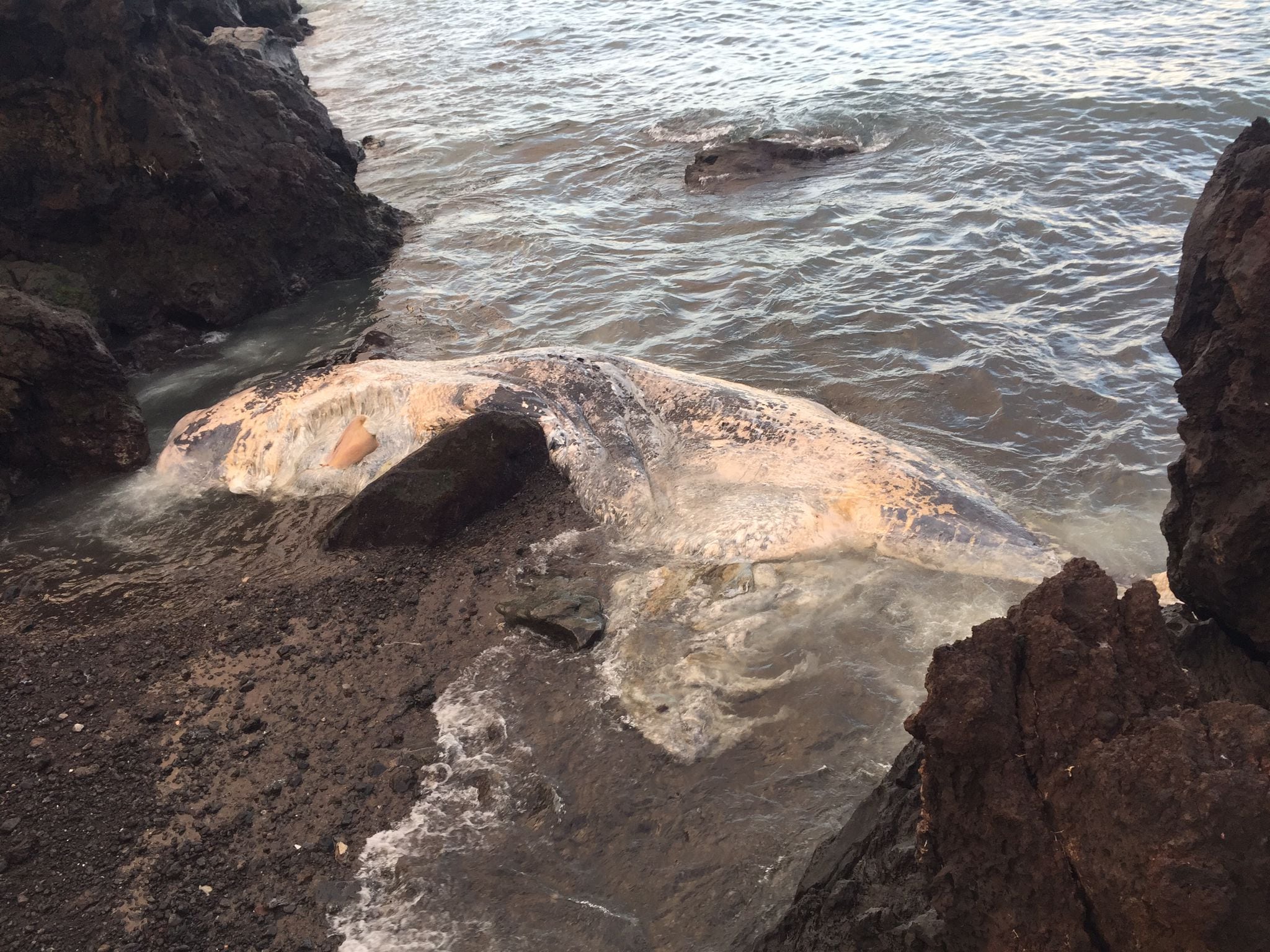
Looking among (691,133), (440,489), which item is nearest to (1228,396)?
(440,489)

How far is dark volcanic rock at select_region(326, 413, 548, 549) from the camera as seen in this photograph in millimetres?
5230

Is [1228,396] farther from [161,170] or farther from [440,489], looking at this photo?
[161,170]

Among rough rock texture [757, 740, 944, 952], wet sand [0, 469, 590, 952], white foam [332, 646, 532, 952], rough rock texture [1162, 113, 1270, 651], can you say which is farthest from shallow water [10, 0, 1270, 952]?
rough rock texture [1162, 113, 1270, 651]

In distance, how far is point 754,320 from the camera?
26.4 feet

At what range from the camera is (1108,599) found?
2.44m

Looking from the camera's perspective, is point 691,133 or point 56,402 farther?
point 691,133

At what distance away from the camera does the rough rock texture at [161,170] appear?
7.40m

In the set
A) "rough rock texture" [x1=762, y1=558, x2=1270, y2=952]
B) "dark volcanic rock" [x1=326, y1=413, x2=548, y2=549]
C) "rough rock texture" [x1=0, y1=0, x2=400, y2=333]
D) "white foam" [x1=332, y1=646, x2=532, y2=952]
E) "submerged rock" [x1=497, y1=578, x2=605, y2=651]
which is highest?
"rough rock texture" [x1=0, y1=0, x2=400, y2=333]

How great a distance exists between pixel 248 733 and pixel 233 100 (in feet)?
22.3

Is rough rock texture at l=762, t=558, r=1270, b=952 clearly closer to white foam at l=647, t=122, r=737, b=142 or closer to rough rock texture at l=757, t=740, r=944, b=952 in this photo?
rough rock texture at l=757, t=740, r=944, b=952

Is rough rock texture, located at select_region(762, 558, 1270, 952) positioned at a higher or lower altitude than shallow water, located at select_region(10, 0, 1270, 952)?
higher

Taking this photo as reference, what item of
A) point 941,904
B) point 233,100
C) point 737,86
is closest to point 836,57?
point 737,86

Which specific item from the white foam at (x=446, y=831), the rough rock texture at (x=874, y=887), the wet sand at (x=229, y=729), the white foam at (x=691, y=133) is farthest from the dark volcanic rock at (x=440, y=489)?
the white foam at (x=691, y=133)

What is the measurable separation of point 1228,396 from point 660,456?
3.31 meters
